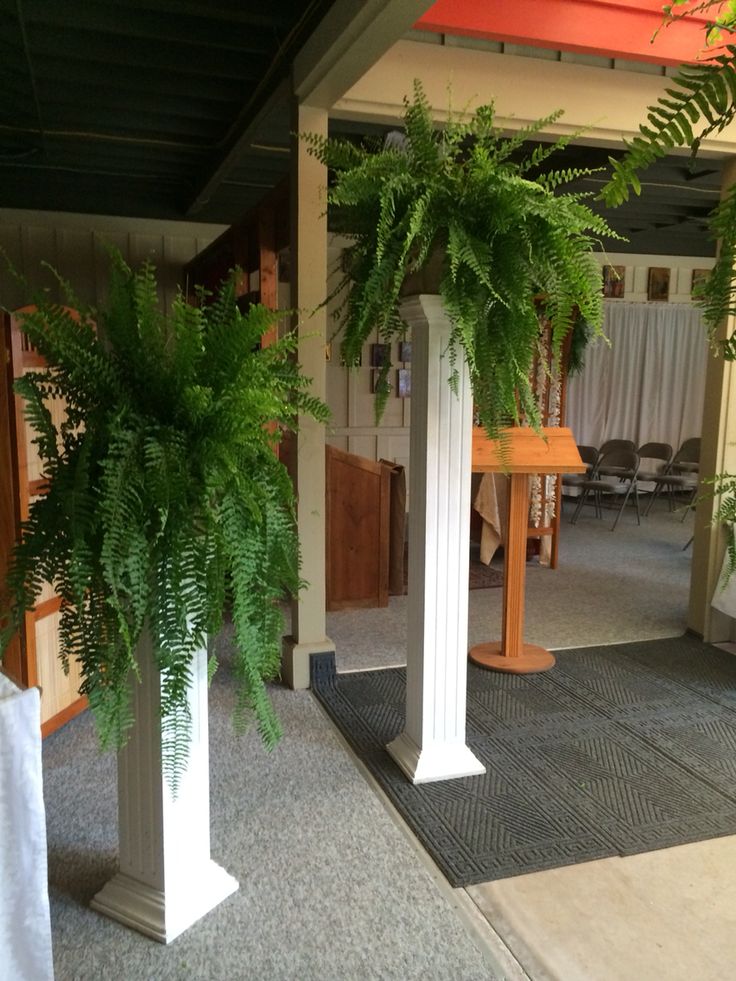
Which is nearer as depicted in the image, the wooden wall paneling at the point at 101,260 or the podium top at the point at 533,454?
the podium top at the point at 533,454

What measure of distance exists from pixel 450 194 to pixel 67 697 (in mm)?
2468

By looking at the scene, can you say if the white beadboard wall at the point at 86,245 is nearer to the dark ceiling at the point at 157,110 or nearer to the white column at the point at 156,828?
the dark ceiling at the point at 157,110

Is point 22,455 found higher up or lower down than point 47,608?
higher up

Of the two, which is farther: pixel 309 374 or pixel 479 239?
pixel 309 374

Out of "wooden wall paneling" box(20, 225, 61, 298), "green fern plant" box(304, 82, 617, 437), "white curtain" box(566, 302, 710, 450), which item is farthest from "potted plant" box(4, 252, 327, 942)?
"white curtain" box(566, 302, 710, 450)

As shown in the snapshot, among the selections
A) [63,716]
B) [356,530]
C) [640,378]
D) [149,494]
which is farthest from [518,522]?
[640,378]

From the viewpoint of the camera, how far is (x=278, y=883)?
2.22 m

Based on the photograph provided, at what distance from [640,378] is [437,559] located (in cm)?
772

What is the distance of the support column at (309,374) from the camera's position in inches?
136

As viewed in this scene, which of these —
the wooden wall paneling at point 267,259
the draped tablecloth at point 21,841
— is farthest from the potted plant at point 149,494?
the wooden wall paneling at point 267,259

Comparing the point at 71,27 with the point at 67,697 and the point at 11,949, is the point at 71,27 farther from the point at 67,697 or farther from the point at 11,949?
the point at 11,949

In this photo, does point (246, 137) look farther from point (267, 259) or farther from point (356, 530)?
point (356, 530)

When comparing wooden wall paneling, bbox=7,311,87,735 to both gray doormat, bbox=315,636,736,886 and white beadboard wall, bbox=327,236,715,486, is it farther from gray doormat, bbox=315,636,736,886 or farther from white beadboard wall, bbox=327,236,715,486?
white beadboard wall, bbox=327,236,715,486

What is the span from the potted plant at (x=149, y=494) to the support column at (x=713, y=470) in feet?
10.1
